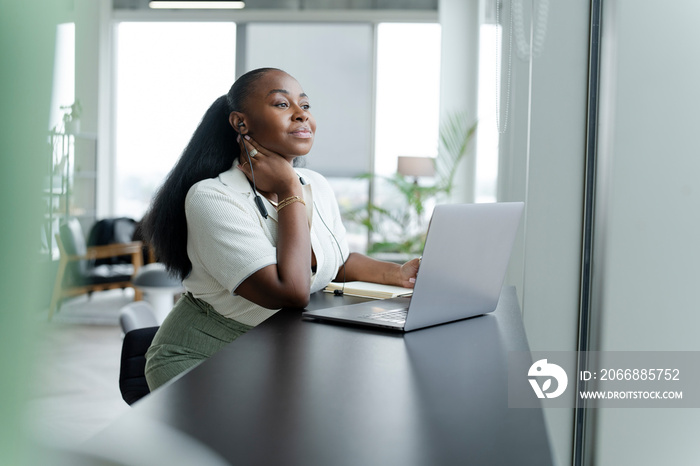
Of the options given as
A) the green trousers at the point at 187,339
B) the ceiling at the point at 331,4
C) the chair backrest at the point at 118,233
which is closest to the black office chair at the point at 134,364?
the green trousers at the point at 187,339

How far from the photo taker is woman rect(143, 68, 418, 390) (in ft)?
4.93

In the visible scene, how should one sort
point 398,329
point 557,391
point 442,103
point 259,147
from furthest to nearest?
point 442,103 < point 259,147 < point 398,329 < point 557,391

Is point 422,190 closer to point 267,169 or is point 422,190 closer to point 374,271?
point 374,271

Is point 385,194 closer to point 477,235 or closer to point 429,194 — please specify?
point 429,194

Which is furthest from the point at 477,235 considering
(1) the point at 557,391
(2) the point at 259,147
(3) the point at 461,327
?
(2) the point at 259,147

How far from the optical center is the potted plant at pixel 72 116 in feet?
0.69

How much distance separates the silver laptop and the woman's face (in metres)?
0.50

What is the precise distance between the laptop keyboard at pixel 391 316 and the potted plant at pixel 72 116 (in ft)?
3.37

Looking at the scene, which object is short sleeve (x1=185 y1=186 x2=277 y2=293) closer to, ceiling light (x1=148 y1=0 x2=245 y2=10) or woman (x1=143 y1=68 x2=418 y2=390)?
woman (x1=143 y1=68 x2=418 y2=390)

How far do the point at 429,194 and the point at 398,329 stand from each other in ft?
16.3

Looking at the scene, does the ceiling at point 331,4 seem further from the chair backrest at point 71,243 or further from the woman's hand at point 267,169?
the chair backrest at point 71,243

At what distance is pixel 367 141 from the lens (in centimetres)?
773

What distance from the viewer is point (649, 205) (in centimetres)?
176

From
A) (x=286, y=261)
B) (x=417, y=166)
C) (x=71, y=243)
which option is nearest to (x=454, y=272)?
(x=286, y=261)
